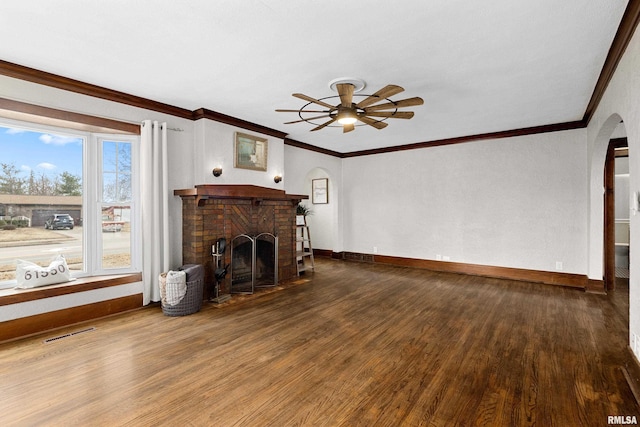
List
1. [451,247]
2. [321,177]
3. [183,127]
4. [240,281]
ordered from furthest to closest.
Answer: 1. [321,177]
2. [451,247]
3. [240,281]
4. [183,127]

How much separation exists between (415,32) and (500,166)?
4151mm

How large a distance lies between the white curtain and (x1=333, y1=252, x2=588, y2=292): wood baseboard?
183 inches

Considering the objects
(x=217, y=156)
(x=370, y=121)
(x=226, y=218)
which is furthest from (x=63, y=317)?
(x=370, y=121)

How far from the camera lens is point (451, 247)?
6250 millimetres

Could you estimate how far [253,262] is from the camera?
15.8 ft

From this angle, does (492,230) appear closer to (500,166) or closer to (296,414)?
(500,166)

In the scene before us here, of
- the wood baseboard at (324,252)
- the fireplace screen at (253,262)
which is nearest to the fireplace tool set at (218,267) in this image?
the fireplace screen at (253,262)

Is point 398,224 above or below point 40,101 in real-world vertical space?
below

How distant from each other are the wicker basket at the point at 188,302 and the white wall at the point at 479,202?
4.41m

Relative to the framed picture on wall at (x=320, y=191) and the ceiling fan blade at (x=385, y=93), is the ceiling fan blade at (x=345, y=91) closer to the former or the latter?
the ceiling fan blade at (x=385, y=93)

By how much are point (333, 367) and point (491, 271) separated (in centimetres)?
451

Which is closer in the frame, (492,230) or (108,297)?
(108,297)

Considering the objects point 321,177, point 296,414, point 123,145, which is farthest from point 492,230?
point 123,145

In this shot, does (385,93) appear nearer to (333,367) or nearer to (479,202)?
(333,367)
